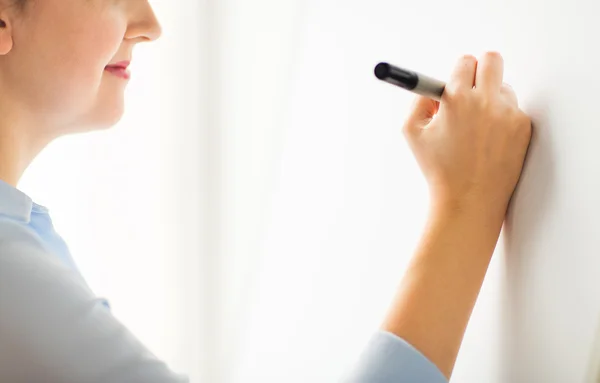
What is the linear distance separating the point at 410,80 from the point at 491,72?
0.06 meters

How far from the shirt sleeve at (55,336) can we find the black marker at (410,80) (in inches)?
10.1

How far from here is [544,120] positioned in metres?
0.43

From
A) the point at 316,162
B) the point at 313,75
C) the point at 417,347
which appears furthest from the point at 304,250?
the point at 417,347

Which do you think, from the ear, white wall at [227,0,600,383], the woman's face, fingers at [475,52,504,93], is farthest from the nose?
fingers at [475,52,504,93]

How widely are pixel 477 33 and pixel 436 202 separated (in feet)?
0.45

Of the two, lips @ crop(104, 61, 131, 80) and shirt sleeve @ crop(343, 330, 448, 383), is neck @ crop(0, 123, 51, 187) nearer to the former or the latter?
lips @ crop(104, 61, 131, 80)

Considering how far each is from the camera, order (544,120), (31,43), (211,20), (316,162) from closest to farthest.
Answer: (544,120)
(31,43)
(316,162)
(211,20)

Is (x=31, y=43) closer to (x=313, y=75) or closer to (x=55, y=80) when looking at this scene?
(x=55, y=80)

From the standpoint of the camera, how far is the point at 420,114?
1.64ft

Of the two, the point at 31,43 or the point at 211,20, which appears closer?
the point at 31,43

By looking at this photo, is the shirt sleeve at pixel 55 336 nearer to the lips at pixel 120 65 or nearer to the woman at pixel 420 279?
the woman at pixel 420 279

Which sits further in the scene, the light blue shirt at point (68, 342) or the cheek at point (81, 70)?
the cheek at point (81, 70)

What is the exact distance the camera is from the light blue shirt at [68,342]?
1.41 feet

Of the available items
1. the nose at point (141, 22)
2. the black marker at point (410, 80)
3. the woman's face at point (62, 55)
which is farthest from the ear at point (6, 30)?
the black marker at point (410, 80)
